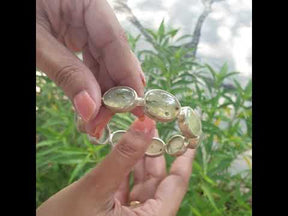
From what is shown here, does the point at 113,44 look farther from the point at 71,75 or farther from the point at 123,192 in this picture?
the point at 123,192

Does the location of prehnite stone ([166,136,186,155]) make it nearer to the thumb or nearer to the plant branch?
the thumb

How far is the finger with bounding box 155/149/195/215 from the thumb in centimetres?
34

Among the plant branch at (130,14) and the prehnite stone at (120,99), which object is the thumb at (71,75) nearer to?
the prehnite stone at (120,99)

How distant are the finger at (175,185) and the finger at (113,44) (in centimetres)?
27

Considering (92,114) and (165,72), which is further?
(165,72)

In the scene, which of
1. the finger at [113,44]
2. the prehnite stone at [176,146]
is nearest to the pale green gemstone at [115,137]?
the prehnite stone at [176,146]

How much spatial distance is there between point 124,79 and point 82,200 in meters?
0.22

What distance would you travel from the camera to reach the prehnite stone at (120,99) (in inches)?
25.8

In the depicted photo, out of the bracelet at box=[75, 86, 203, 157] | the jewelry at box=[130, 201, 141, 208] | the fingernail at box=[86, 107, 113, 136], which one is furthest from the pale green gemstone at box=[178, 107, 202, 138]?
the jewelry at box=[130, 201, 141, 208]

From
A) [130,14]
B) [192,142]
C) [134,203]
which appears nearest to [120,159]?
[192,142]

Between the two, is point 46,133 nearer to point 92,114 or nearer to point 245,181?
point 92,114

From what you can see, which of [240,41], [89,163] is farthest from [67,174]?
[240,41]

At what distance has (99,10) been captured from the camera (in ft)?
2.33

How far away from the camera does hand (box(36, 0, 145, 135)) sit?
2.01 feet
